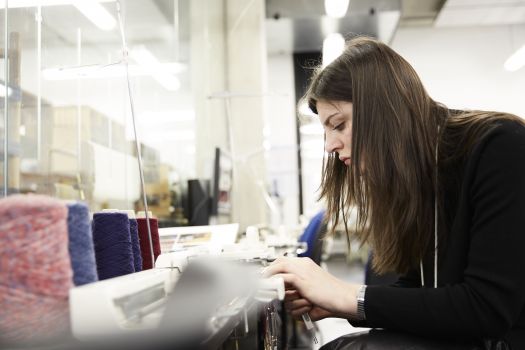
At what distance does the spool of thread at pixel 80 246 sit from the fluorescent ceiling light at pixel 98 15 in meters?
1.32

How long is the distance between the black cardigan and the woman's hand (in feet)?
0.11

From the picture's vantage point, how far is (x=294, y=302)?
1.00 m

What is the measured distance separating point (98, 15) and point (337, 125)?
113 centimetres

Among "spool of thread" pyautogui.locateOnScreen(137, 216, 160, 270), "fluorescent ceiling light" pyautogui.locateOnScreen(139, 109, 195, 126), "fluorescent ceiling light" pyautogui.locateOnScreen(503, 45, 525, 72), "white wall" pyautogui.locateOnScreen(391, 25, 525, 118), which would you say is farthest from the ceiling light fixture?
"white wall" pyautogui.locateOnScreen(391, 25, 525, 118)

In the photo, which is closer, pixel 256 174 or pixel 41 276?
pixel 41 276

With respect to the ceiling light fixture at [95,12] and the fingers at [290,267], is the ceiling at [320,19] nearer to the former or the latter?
the ceiling light fixture at [95,12]

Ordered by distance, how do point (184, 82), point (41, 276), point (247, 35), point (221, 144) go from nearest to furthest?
point (41, 276) < point (184, 82) < point (221, 144) < point (247, 35)

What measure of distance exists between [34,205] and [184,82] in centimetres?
298

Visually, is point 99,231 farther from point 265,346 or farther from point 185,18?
point 185,18

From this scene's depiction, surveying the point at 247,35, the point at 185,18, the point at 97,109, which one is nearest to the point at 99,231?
the point at 97,109

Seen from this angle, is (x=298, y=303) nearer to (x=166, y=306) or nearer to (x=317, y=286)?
(x=317, y=286)

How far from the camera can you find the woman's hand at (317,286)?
91cm

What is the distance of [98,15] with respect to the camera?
72.4 inches

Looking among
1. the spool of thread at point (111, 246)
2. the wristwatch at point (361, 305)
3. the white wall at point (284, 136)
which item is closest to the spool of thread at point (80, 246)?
the spool of thread at point (111, 246)
